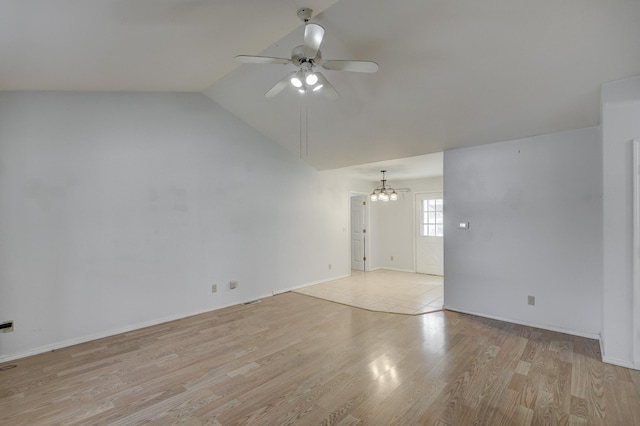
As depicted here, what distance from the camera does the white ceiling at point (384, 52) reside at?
2059 millimetres

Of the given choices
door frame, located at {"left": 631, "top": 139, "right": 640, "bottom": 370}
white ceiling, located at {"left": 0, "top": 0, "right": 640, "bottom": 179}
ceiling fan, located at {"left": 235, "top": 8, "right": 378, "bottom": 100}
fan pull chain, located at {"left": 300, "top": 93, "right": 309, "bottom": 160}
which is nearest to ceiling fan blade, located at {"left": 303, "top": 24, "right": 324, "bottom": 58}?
ceiling fan, located at {"left": 235, "top": 8, "right": 378, "bottom": 100}

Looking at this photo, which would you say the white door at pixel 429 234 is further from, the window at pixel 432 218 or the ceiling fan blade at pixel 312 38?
the ceiling fan blade at pixel 312 38

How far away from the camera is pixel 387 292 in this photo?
5414 millimetres

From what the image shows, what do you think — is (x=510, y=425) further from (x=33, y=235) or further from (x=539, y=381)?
(x=33, y=235)

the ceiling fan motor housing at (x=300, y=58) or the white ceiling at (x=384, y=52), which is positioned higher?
the white ceiling at (x=384, y=52)


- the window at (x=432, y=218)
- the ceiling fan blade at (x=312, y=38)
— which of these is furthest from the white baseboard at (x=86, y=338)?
the window at (x=432, y=218)

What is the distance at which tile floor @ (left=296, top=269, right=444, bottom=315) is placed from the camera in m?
4.55

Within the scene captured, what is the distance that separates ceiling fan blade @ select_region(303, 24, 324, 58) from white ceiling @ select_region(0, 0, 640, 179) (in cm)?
46

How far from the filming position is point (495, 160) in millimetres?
3934

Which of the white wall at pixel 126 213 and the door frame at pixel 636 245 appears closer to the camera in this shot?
the door frame at pixel 636 245

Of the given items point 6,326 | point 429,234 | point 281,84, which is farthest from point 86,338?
point 429,234

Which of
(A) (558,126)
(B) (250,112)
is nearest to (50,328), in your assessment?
(B) (250,112)

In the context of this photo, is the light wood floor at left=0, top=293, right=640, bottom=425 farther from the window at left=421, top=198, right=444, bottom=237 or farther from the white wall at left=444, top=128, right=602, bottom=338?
the window at left=421, top=198, right=444, bottom=237

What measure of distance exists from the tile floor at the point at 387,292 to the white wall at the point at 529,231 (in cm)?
57
